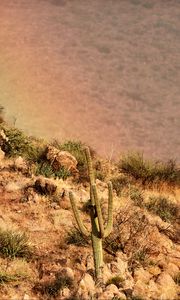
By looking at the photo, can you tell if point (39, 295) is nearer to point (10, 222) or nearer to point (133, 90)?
point (10, 222)

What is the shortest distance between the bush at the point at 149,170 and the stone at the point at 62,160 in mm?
1502

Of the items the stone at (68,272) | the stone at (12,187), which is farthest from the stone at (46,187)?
the stone at (68,272)

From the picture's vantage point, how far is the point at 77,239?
827 centimetres

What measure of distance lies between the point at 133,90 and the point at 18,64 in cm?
328

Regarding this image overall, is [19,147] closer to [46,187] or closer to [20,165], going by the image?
[20,165]

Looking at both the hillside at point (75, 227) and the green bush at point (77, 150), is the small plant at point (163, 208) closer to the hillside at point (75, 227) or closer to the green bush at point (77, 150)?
the hillside at point (75, 227)

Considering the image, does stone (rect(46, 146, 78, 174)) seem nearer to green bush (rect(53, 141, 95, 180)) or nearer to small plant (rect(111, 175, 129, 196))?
green bush (rect(53, 141, 95, 180))

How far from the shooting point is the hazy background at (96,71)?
47.4 ft

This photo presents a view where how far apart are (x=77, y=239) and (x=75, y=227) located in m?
0.29

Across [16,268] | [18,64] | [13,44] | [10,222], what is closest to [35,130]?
[18,64]

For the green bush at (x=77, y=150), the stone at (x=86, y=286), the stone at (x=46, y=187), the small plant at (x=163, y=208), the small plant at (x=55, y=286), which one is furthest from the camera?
the green bush at (x=77, y=150)

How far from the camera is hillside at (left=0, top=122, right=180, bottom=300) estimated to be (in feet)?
23.0

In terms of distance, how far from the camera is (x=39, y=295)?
269 inches

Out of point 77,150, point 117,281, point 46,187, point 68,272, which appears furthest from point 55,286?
point 77,150
